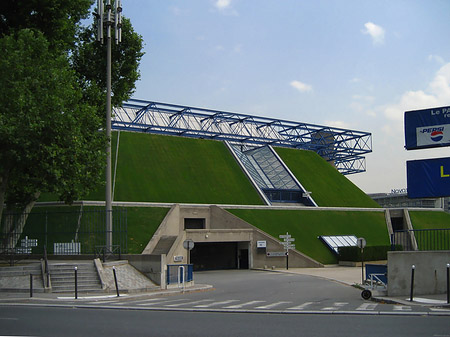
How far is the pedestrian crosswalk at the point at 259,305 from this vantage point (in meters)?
16.8

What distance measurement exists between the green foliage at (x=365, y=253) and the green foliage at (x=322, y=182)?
9.01 m

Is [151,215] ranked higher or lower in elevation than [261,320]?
higher

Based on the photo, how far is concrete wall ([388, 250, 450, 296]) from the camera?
65.5 feet

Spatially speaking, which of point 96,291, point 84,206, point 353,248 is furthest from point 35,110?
point 353,248

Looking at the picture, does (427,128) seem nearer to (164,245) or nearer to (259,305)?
(259,305)

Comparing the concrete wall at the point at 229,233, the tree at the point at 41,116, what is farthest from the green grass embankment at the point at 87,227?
the tree at the point at 41,116

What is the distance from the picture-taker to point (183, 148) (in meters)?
56.8

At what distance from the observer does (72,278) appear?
79.4ft

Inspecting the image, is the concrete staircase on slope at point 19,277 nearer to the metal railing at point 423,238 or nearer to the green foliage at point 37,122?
the green foliage at point 37,122

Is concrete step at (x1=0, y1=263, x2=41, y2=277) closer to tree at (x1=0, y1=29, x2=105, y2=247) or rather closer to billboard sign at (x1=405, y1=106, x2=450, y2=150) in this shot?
tree at (x1=0, y1=29, x2=105, y2=247)

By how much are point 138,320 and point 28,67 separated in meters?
15.3

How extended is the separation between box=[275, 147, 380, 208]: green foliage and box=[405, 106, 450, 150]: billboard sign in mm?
31829

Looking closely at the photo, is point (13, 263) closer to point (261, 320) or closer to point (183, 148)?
point (261, 320)

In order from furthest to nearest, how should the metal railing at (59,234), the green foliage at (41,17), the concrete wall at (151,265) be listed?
the metal railing at (59,234) < the green foliage at (41,17) < the concrete wall at (151,265)
